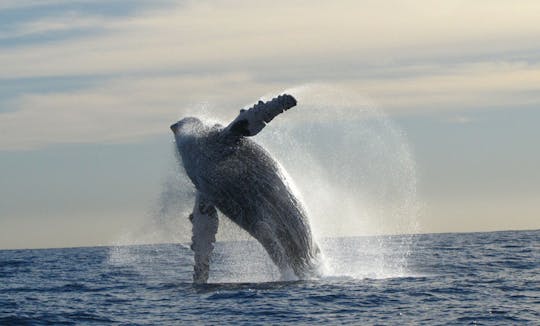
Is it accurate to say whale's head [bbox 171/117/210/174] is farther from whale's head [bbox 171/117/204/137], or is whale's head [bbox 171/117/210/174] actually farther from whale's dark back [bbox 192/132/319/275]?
whale's dark back [bbox 192/132/319/275]

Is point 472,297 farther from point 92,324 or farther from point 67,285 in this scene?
point 67,285

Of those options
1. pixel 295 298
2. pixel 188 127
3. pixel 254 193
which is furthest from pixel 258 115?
pixel 295 298

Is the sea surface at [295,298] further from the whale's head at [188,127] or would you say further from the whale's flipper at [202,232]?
the whale's head at [188,127]

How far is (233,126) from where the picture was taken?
704 inches

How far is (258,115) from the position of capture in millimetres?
→ 17406

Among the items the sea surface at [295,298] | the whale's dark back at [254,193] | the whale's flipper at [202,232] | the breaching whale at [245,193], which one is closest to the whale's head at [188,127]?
the breaching whale at [245,193]

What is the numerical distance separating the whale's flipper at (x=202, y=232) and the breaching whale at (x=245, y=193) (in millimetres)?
22

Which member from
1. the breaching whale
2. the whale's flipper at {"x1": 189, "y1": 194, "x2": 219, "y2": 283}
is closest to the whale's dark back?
the breaching whale

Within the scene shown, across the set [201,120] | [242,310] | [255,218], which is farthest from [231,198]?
[242,310]

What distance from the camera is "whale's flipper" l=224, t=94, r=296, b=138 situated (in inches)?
671

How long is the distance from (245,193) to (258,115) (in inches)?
83.1

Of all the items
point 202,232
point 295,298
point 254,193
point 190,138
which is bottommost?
point 295,298

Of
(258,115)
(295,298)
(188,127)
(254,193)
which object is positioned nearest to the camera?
(295,298)

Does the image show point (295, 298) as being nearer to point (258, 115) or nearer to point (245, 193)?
point (245, 193)
